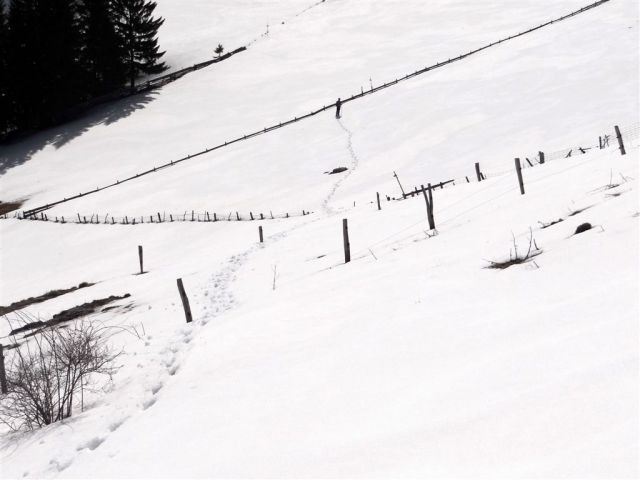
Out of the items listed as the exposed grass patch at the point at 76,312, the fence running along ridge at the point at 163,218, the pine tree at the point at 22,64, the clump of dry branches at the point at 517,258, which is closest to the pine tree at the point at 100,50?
the pine tree at the point at 22,64

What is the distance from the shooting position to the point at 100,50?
6106 cm

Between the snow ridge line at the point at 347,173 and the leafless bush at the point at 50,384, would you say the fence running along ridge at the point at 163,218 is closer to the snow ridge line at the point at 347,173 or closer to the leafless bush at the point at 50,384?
the snow ridge line at the point at 347,173

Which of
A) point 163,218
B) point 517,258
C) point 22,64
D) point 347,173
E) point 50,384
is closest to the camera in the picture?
point 517,258

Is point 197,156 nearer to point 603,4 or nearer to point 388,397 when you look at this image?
point 388,397

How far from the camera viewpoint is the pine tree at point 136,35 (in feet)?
209

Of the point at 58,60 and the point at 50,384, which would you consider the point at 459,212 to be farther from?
the point at 58,60

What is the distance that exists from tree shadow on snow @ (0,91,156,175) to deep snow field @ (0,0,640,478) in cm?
707

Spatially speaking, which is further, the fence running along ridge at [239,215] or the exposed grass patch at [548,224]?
the fence running along ridge at [239,215]

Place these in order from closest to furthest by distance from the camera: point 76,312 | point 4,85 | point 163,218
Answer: point 76,312 < point 163,218 < point 4,85

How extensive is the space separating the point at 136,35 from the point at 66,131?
1957cm

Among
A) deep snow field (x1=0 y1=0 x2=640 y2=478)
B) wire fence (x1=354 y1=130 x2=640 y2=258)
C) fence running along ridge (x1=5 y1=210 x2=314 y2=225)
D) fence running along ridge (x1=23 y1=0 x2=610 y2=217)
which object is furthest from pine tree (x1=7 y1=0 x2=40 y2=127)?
wire fence (x1=354 y1=130 x2=640 y2=258)

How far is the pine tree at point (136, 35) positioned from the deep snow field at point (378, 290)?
81.8 ft

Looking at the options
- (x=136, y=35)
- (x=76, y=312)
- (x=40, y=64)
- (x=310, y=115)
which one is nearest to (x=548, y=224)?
(x=76, y=312)

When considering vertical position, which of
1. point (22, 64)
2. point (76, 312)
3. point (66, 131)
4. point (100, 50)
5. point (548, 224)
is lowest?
point (76, 312)
